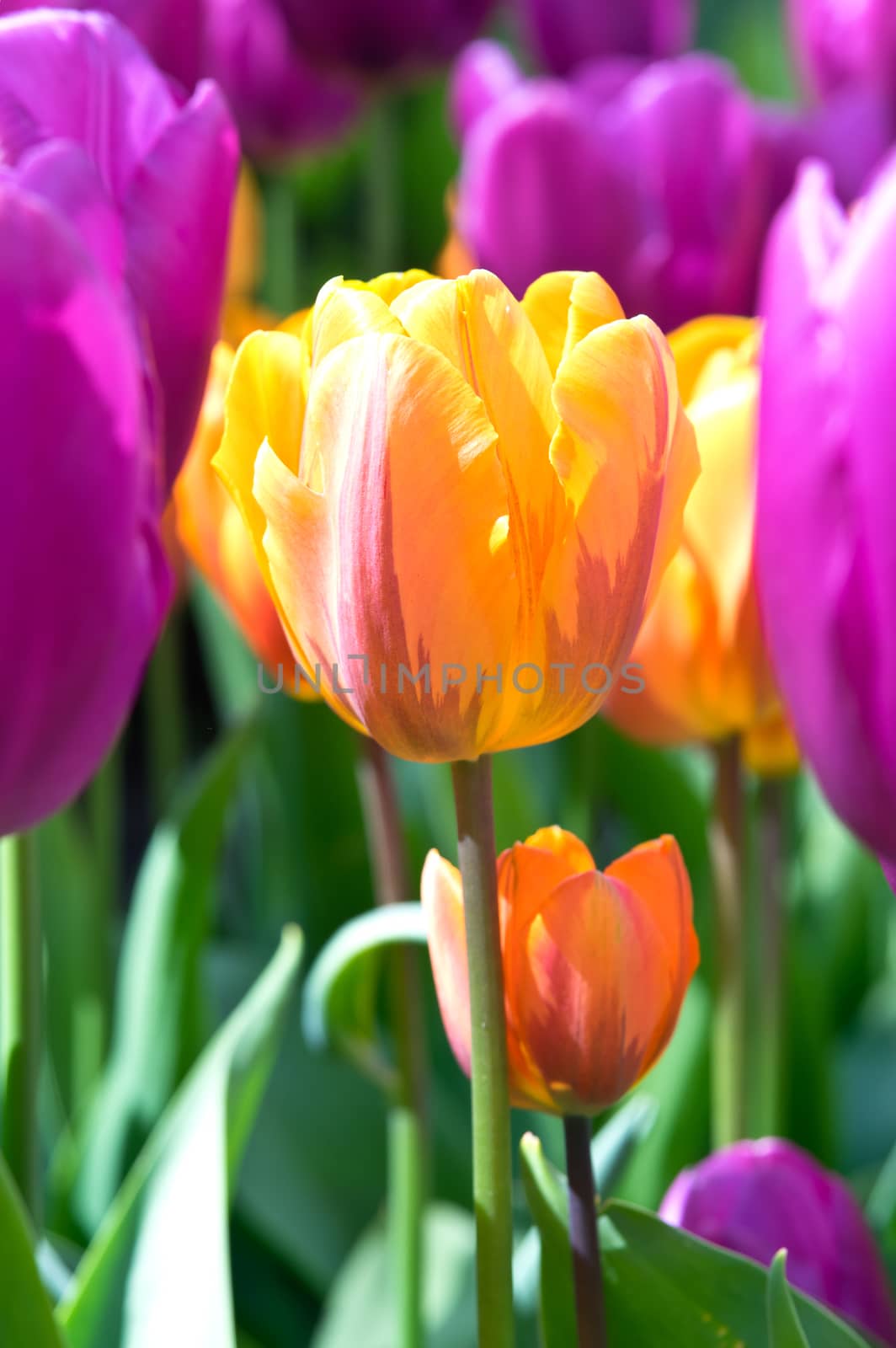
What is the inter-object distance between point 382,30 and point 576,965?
0.75m

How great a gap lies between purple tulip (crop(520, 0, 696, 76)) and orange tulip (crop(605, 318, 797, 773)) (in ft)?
1.96

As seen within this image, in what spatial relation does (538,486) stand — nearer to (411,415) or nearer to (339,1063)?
(411,415)

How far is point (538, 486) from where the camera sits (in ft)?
0.86

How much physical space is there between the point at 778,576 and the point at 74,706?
0.13 meters

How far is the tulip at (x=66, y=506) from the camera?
10.6 inches

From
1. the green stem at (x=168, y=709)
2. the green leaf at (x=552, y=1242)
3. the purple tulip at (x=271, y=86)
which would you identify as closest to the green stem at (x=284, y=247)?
the purple tulip at (x=271, y=86)

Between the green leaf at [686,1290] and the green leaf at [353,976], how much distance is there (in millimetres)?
76

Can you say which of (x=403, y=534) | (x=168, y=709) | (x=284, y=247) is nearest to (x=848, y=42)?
(x=284, y=247)

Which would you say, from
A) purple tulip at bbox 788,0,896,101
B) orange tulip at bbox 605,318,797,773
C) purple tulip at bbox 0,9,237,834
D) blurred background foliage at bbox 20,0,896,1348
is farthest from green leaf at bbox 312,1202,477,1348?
purple tulip at bbox 788,0,896,101

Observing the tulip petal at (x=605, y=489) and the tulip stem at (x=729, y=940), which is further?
the tulip stem at (x=729, y=940)

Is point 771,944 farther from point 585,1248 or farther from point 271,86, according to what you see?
point 271,86

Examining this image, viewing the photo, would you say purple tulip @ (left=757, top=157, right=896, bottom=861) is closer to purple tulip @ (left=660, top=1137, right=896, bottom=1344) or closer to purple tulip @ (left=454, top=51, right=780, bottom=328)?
purple tulip @ (left=660, top=1137, right=896, bottom=1344)

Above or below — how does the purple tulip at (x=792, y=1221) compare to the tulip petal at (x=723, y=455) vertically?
below

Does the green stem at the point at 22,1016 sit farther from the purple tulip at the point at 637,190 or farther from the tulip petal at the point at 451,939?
the purple tulip at the point at 637,190
